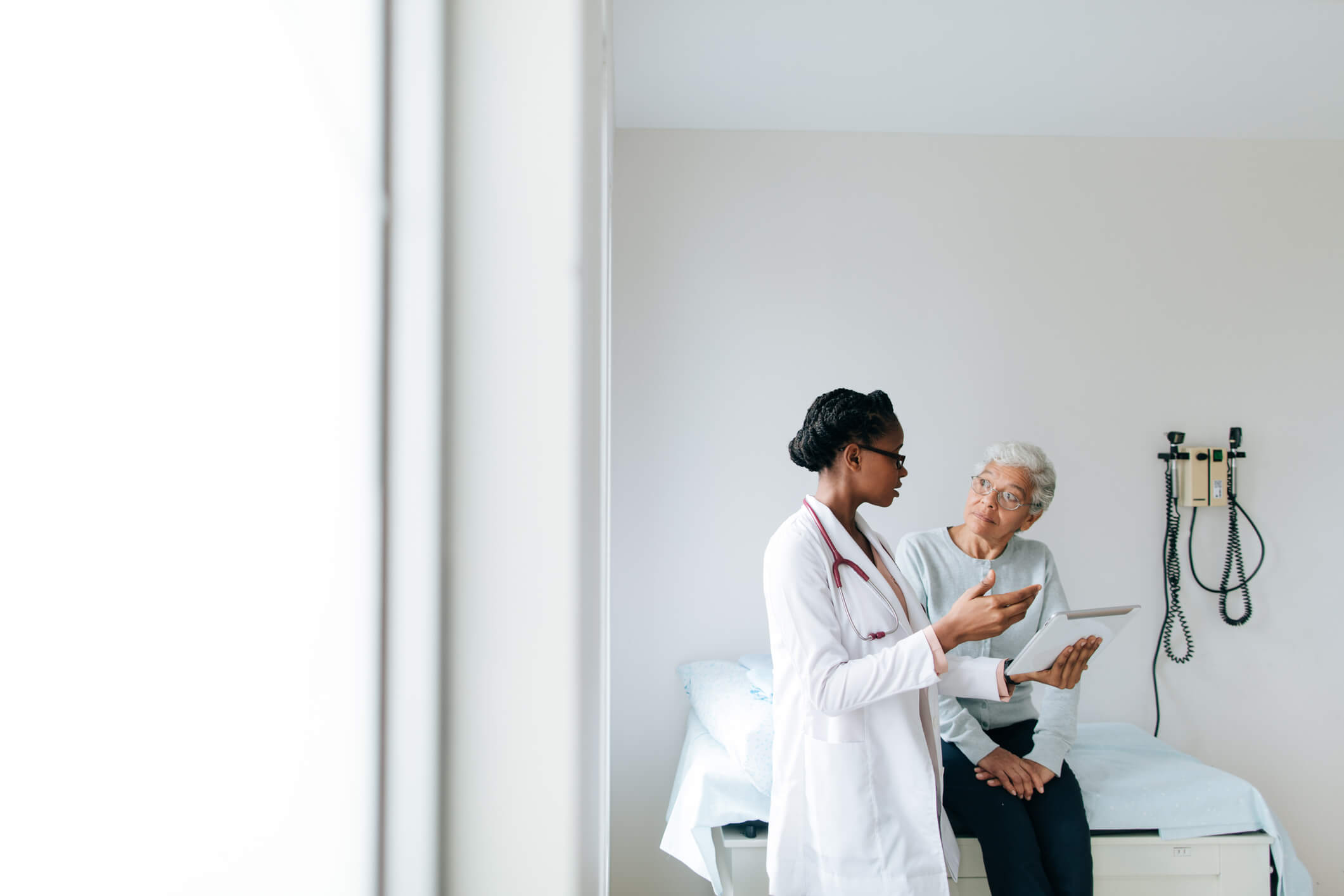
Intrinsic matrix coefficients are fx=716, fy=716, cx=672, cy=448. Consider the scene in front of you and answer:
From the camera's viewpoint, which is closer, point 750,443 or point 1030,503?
point 1030,503

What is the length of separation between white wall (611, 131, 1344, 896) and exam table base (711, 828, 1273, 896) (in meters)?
0.67

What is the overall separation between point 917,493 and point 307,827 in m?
2.26

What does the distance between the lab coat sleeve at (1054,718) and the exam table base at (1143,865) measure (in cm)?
22

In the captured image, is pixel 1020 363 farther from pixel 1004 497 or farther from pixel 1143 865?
pixel 1143 865

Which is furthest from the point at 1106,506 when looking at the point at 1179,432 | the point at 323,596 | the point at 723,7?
the point at 323,596

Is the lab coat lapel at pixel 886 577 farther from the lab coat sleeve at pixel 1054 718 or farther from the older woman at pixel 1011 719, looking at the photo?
the lab coat sleeve at pixel 1054 718

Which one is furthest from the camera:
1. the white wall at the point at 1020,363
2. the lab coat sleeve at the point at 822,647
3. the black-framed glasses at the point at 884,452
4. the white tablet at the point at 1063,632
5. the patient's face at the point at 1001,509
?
the white wall at the point at 1020,363

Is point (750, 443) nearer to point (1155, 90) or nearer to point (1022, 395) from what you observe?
point (1022, 395)

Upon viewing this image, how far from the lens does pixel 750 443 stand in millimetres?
2359

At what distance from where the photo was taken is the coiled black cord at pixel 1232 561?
7.84 feet

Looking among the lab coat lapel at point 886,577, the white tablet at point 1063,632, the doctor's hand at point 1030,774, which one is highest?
the lab coat lapel at point 886,577

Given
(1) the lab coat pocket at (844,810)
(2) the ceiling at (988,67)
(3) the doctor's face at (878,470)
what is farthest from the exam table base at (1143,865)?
(2) the ceiling at (988,67)

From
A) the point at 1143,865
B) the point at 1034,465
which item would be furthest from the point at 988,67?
the point at 1143,865

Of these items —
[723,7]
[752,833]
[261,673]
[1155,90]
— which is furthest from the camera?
[1155,90]
